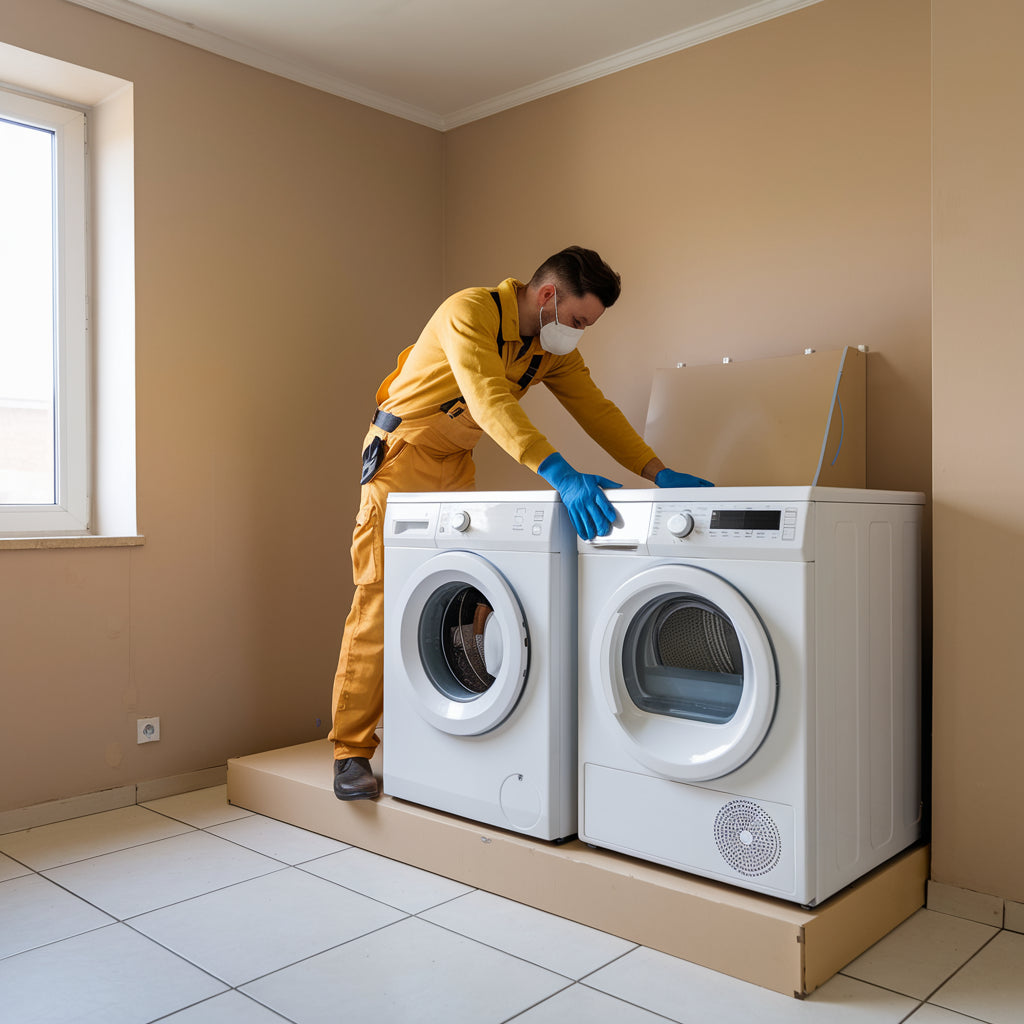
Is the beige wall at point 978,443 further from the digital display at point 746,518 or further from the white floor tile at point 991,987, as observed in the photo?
the digital display at point 746,518

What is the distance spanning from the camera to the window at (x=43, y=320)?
9.35 ft

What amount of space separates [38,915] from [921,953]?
186cm

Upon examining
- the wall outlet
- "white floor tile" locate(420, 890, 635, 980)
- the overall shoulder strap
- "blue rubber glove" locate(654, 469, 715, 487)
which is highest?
the overall shoulder strap

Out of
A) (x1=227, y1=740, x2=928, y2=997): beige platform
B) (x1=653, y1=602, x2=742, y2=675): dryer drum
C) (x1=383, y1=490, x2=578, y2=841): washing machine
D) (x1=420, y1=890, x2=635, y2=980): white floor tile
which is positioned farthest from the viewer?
(x1=383, y1=490, x2=578, y2=841): washing machine

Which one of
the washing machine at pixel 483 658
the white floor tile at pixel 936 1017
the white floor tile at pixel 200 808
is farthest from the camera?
the white floor tile at pixel 200 808

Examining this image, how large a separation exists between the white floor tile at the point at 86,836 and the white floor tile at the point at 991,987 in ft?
6.38

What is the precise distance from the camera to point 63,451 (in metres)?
2.96

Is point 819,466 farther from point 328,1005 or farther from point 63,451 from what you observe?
point 63,451

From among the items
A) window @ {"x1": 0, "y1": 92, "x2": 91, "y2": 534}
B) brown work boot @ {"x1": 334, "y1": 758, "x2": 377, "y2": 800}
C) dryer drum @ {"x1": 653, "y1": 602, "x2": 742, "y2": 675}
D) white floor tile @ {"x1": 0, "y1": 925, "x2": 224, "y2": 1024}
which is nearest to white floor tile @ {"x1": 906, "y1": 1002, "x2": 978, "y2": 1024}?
dryer drum @ {"x1": 653, "y1": 602, "x2": 742, "y2": 675}

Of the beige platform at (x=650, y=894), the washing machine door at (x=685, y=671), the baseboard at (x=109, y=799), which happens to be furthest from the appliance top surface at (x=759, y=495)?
the baseboard at (x=109, y=799)

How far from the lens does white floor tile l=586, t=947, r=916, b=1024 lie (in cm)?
166

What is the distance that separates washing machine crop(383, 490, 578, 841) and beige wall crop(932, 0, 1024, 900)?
84 cm

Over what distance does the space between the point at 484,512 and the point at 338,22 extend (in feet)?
5.66

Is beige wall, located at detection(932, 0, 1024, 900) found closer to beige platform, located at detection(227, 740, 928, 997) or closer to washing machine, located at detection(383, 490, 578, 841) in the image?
beige platform, located at detection(227, 740, 928, 997)
